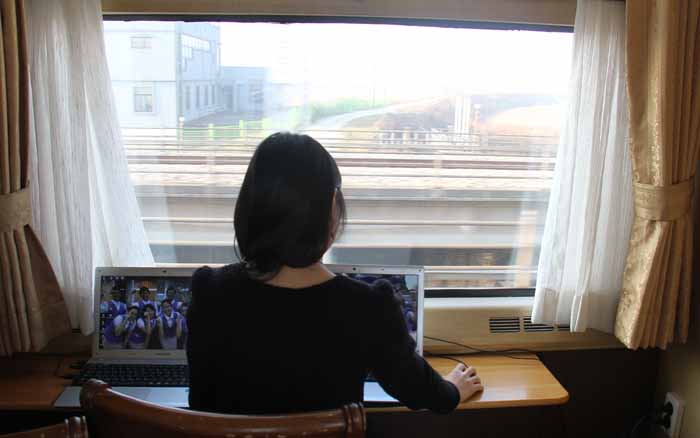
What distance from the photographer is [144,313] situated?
169 cm

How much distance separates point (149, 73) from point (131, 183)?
1.18 feet

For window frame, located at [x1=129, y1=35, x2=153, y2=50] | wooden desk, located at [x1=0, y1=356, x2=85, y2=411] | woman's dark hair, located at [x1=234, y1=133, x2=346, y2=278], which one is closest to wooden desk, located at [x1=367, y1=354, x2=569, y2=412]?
woman's dark hair, located at [x1=234, y1=133, x2=346, y2=278]

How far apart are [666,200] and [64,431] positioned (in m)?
1.53

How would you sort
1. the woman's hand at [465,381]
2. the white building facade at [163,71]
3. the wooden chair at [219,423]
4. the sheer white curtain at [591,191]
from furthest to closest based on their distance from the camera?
the white building facade at [163,71] → the sheer white curtain at [591,191] → the woman's hand at [465,381] → the wooden chair at [219,423]

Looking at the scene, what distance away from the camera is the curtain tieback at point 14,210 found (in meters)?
1.54

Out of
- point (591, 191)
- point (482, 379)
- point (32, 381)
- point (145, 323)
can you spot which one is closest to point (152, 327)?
point (145, 323)

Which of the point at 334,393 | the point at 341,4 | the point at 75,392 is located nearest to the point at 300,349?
the point at 334,393

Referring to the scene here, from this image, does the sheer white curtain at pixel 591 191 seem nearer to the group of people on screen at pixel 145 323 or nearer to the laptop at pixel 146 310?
the laptop at pixel 146 310

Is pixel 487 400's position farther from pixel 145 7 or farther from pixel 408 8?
pixel 145 7

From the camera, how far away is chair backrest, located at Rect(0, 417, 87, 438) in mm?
945

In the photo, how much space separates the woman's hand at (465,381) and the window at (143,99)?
4.03 feet

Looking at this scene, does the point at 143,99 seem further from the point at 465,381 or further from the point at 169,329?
the point at 465,381

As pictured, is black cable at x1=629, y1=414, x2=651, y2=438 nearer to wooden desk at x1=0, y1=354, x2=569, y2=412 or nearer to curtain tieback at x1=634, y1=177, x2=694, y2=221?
wooden desk at x1=0, y1=354, x2=569, y2=412

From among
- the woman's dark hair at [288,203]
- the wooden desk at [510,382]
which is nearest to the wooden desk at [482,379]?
the wooden desk at [510,382]
